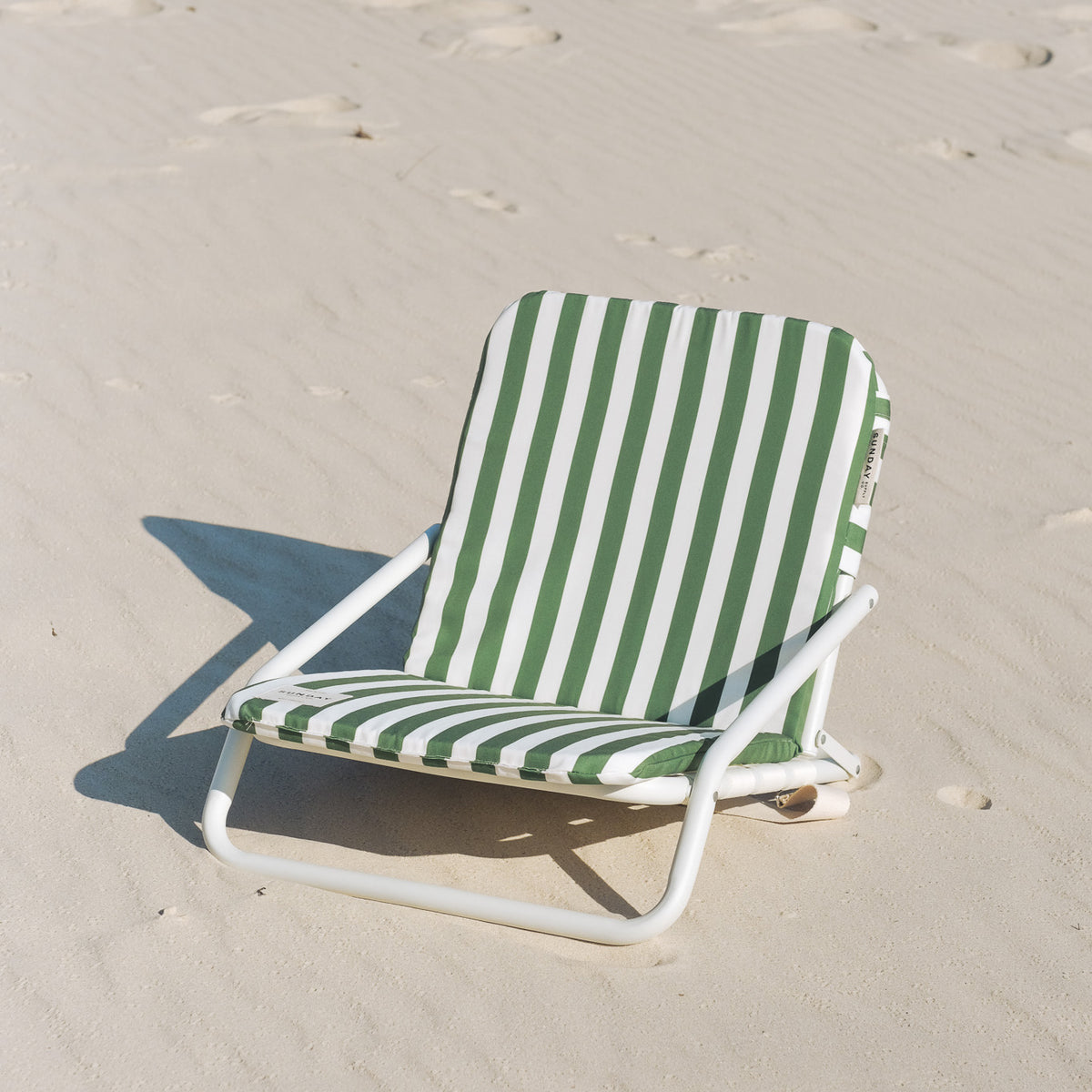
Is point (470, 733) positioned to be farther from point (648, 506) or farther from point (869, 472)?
point (869, 472)

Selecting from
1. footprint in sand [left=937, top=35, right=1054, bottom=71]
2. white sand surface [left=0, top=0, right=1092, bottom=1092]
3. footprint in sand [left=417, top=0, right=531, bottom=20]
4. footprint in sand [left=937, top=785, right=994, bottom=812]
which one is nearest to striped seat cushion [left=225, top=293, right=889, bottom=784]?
white sand surface [left=0, top=0, right=1092, bottom=1092]

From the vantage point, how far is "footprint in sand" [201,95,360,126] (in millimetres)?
7074

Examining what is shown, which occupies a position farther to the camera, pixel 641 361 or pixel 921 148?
pixel 921 148

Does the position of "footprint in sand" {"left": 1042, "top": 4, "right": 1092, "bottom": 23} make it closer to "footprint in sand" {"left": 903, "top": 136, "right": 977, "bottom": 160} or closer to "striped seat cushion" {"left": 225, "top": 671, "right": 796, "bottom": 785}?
"footprint in sand" {"left": 903, "top": 136, "right": 977, "bottom": 160}

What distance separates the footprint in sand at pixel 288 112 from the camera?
7.07m

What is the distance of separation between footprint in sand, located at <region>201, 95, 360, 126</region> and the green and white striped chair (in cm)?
436

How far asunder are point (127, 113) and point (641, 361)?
4958 millimetres

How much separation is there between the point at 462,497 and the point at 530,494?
0.50 feet

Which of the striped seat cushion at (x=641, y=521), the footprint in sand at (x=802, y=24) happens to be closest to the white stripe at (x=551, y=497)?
the striped seat cushion at (x=641, y=521)

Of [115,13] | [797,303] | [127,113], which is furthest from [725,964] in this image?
[115,13]

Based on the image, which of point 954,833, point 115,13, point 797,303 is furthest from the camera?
point 115,13

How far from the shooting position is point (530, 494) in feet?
10.2

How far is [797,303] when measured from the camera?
5363 millimetres

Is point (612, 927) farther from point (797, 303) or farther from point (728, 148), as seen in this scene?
point (728, 148)
